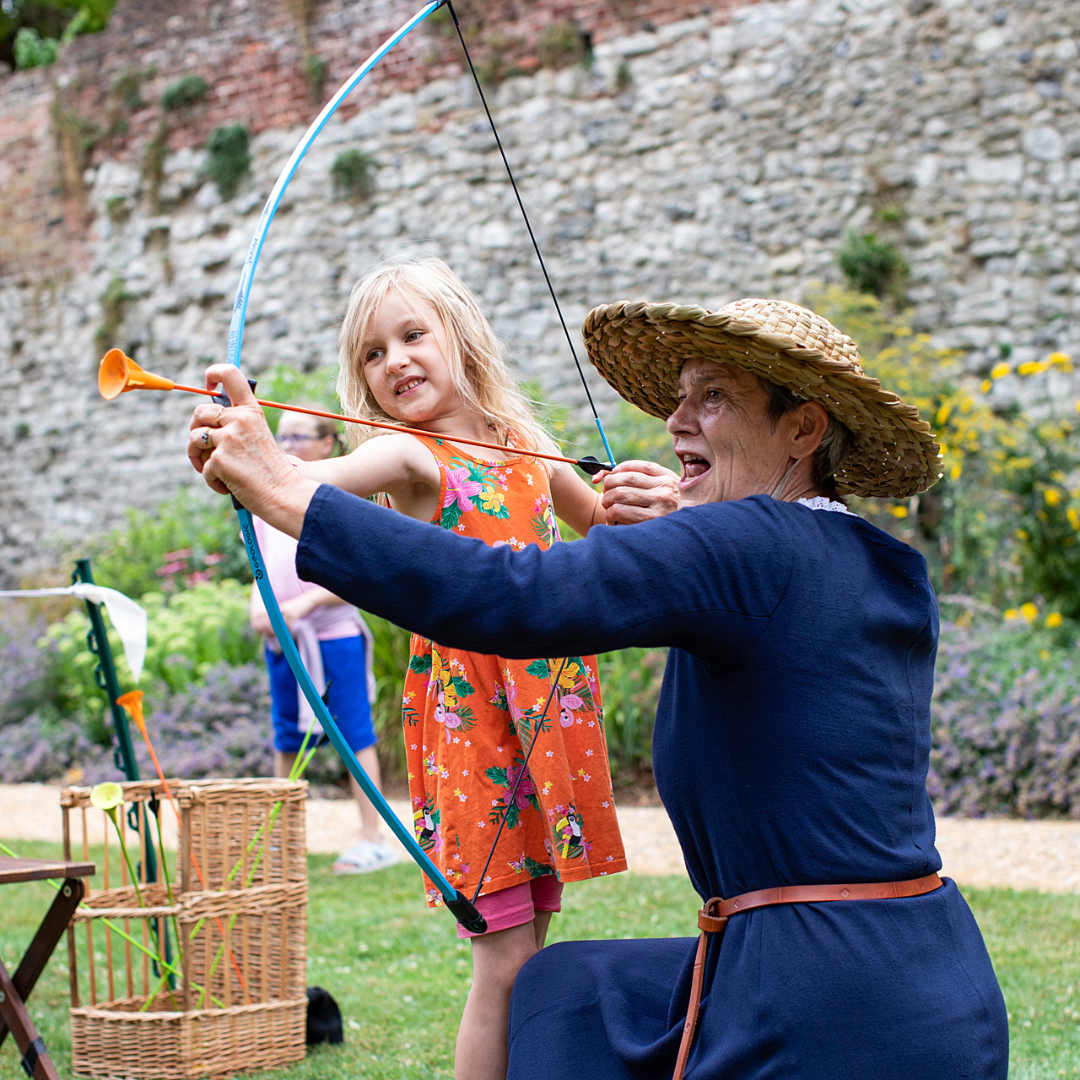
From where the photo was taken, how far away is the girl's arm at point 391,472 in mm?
1861

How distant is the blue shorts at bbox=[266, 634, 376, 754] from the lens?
4.50 m

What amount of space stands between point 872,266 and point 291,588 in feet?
17.7

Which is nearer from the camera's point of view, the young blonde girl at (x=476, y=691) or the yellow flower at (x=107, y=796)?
the young blonde girl at (x=476, y=691)

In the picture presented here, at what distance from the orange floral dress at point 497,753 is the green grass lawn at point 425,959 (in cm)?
103

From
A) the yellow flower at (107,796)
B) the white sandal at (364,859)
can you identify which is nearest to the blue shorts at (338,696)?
the white sandal at (364,859)

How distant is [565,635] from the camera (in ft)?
4.12

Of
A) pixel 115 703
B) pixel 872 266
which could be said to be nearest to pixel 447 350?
pixel 115 703

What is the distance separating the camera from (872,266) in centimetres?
815

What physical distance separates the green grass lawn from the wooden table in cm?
54

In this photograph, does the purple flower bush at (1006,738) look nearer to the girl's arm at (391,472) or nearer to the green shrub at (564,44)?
the girl's arm at (391,472)

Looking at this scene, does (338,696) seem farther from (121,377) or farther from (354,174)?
(354,174)

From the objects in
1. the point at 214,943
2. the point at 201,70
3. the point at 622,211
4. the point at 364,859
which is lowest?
the point at 364,859

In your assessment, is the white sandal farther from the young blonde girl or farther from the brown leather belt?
the brown leather belt

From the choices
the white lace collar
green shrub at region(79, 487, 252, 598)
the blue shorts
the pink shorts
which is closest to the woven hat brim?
the white lace collar
